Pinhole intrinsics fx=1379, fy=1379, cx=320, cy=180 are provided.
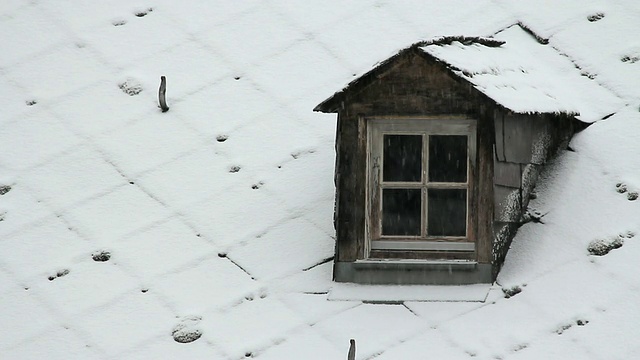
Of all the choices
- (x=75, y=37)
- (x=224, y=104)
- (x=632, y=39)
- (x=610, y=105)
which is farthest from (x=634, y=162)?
(x=75, y=37)

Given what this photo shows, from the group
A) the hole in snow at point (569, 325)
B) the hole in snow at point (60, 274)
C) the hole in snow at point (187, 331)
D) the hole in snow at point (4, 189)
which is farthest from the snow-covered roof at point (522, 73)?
the hole in snow at point (4, 189)

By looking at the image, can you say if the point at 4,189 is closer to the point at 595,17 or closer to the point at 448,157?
the point at 448,157

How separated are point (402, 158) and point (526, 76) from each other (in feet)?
2.77

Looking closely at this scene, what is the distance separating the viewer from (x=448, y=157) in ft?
19.8

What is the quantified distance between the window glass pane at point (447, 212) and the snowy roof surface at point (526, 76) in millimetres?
471

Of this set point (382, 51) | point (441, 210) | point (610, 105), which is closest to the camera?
point (441, 210)

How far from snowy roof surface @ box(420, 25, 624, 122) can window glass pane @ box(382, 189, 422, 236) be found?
56 centimetres

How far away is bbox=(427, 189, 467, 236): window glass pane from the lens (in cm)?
600

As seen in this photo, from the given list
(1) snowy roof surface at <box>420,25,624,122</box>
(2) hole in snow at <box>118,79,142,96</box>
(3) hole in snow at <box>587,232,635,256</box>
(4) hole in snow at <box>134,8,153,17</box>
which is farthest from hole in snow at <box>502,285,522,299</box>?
(4) hole in snow at <box>134,8,153,17</box>

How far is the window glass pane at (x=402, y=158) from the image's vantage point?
6016 millimetres

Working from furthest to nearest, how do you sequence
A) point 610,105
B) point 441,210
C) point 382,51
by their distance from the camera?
point 382,51
point 610,105
point 441,210

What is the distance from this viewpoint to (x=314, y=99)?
713 centimetres

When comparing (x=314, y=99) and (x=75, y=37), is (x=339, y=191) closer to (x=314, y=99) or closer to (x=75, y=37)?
(x=314, y=99)

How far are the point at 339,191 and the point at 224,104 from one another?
126 cm
